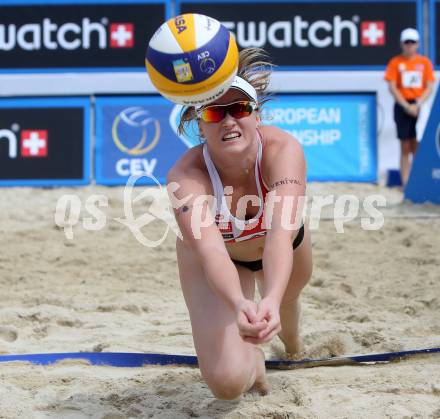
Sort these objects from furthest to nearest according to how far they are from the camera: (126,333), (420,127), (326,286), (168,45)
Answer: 1. (420,127)
2. (326,286)
3. (126,333)
4. (168,45)

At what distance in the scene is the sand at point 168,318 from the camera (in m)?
3.19

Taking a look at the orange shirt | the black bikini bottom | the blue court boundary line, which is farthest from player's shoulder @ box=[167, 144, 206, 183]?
the orange shirt

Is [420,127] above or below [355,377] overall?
above

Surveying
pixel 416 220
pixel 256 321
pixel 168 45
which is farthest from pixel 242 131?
pixel 416 220

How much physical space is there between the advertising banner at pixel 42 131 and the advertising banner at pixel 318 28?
5.99 feet

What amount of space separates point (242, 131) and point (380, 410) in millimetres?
1192

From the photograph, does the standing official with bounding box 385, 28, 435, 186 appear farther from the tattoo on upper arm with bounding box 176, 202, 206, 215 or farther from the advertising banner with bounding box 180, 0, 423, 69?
the tattoo on upper arm with bounding box 176, 202, 206, 215

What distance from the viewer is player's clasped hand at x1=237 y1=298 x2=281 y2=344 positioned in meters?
2.63

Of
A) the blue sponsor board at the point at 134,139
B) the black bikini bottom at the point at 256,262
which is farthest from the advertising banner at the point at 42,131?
the black bikini bottom at the point at 256,262

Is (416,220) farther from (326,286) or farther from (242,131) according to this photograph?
(242,131)

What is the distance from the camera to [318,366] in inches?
150

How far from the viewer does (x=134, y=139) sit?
9391 millimetres

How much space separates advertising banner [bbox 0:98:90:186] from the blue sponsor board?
187mm

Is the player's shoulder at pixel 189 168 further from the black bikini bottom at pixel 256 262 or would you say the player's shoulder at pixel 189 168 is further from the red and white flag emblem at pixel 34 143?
the red and white flag emblem at pixel 34 143
